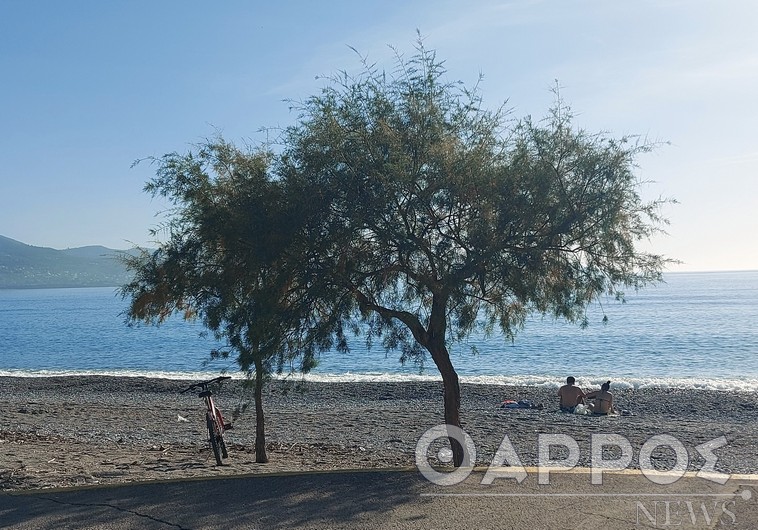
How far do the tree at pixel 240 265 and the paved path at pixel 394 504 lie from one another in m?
1.91

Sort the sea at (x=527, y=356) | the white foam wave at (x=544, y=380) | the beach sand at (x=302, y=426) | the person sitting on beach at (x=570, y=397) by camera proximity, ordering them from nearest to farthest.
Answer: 1. the beach sand at (x=302, y=426)
2. the person sitting on beach at (x=570, y=397)
3. the white foam wave at (x=544, y=380)
4. the sea at (x=527, y=356)

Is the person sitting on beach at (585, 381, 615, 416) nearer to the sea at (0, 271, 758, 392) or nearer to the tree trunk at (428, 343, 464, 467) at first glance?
the sea at (0, 271, 758, 392)

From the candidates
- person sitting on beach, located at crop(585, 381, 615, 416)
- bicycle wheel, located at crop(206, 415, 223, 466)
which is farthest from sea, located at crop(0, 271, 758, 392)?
bicycle wheel, located at crop(206, 415, 223, 466)

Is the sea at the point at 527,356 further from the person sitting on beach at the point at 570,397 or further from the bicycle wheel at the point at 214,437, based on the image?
the bicycle wheel at the point at 214,437

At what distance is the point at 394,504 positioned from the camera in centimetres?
786

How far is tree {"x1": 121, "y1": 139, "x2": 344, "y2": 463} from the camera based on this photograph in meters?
9.65

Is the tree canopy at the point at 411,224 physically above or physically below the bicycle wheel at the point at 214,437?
above

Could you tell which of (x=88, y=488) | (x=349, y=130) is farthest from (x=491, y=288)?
(x=88, y=488)

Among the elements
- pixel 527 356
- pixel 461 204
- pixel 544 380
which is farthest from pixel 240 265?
pixel 527 356

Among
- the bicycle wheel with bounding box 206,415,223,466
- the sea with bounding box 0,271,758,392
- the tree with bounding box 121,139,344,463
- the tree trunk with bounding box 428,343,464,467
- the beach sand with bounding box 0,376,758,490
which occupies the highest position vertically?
the tree with bounding box 121,139,344,463

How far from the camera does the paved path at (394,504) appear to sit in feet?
23.6

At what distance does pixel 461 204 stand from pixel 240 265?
2891mm

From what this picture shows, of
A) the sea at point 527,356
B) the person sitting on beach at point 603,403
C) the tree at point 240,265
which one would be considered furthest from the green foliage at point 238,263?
the person sitting on beach at point 603,403

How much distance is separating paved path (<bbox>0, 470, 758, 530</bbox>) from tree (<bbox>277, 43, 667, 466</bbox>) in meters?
2.42
